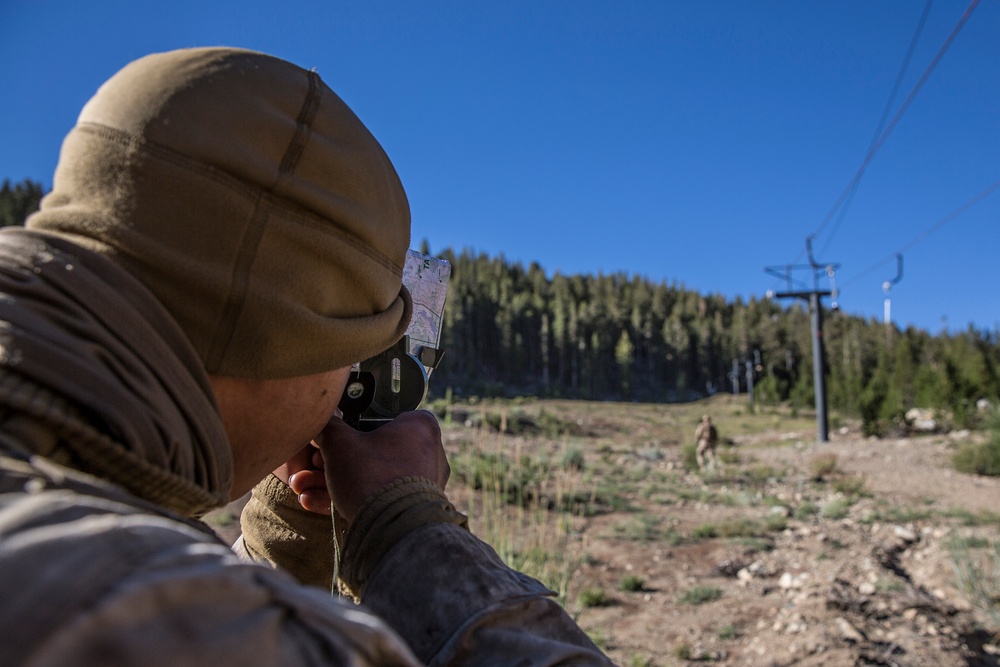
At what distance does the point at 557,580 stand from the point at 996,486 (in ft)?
39.8

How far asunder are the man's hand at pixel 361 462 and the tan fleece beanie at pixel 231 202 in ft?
0.69

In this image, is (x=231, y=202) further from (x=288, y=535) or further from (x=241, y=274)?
(x=288, y=535)

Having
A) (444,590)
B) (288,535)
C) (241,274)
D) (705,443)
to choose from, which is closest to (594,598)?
(288,535)

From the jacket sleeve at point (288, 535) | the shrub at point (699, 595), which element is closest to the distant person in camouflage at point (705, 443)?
the shrub at point (699, 595)

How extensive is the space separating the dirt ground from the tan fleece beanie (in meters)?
3.62

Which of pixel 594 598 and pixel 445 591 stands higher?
pixel 445 591

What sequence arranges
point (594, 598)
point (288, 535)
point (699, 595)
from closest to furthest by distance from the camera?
1. point (288, 535)
2. point (594, 598)
3. point (699, 595)

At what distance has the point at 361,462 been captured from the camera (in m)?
1.08

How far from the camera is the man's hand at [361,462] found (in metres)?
1.06

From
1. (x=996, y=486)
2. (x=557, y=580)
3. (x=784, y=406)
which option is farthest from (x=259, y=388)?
(x=784, y=406)

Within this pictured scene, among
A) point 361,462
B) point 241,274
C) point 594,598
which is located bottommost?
point 594,598

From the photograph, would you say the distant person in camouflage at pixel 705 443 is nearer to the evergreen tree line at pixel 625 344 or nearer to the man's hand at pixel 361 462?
the man's hand at pixel 361 462

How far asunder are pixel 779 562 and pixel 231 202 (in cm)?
803

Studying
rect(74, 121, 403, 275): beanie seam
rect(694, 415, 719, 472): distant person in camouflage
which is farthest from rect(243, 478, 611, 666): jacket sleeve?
rect(694, 415, 719, 472): distant person in camouflage
